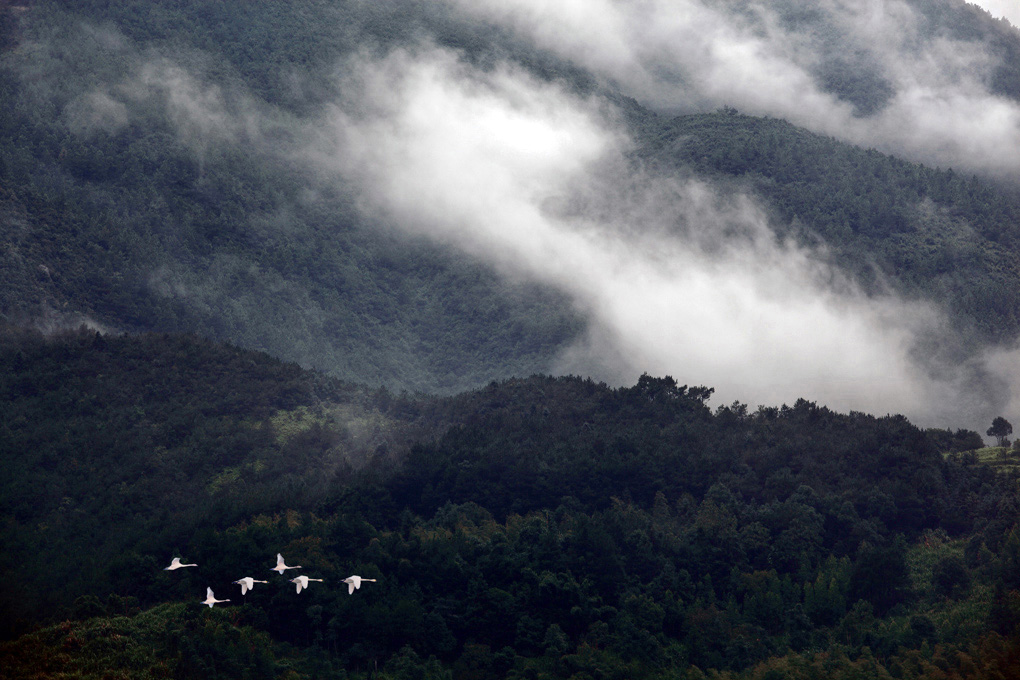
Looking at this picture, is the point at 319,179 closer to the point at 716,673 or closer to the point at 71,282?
the point at 71,282

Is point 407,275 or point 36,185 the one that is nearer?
point 36,185

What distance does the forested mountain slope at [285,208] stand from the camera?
356 ft

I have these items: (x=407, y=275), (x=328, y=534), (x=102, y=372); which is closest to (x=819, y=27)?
(x=407, y=275)

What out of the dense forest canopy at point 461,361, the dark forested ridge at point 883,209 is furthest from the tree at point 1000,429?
the dark forested ridge at point 883,209

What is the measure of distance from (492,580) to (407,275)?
80532 mm

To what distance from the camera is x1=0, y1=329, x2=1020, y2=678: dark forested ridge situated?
51.4 meters

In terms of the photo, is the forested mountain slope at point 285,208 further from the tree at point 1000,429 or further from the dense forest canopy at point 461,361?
the tree at point 1000,429

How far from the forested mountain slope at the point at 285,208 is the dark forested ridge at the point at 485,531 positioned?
2521cm

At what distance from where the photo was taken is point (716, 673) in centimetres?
5119

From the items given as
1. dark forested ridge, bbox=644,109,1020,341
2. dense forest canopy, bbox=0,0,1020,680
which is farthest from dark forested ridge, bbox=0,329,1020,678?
→ dark forested ridge, bbox=644,109,1020,341

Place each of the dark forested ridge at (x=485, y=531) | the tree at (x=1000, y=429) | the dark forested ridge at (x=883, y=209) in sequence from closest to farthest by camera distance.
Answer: the dark forested ridge at (x=485, y=531) < the tree at (x=1000, y=429) < the dark forested ridge at (x=883, y=209)

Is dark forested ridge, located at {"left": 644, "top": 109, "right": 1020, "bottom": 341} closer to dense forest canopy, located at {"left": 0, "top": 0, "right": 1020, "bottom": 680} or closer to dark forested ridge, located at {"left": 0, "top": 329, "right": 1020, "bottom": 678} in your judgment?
dense forest canopy, located at {"left": 0, "top": 0, "right": 1020, "bottom": 680}

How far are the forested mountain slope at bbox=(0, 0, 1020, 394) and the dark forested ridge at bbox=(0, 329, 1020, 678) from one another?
25.2m

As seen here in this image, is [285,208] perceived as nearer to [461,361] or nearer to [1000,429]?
[461,361]
